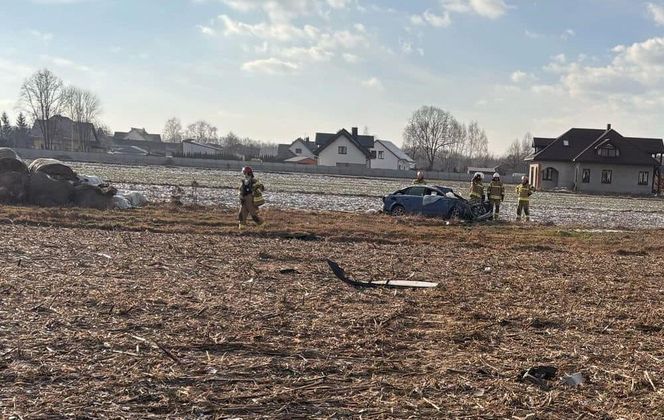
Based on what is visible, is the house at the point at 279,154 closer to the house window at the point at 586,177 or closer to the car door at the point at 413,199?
the house window at the point at 586,177

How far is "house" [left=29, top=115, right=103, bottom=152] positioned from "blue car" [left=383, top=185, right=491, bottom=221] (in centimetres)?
10424

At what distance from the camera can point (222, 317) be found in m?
6.65

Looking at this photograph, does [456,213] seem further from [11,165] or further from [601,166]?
[601,166]

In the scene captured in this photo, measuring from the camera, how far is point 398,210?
22.2 metres

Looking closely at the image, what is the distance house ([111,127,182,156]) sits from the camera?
14098 cm

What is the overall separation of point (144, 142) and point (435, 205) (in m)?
138

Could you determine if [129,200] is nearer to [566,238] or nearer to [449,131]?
[566,238]

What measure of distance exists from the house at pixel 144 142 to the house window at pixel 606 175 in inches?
3628

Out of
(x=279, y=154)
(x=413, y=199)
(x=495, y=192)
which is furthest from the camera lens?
(x=279, y=154)

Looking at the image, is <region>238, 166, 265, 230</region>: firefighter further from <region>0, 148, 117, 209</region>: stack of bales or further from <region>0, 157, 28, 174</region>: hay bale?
<region>0, 157, 28, 174</region>: hay bale

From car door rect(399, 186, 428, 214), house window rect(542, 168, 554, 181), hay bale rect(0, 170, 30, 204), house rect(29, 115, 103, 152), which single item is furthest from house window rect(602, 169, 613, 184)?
house rect(29, 115, 103, 152)

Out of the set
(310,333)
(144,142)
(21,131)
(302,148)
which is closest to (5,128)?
(21,131)

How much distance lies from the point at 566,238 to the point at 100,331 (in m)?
14.0

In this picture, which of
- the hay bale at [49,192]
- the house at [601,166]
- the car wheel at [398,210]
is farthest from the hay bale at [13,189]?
the house at [601,166]
